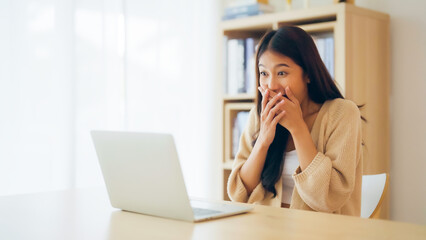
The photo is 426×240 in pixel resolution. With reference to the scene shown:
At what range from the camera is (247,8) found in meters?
3.19

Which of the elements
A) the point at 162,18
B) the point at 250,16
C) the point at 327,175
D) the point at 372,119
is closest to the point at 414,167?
the point at 372,119

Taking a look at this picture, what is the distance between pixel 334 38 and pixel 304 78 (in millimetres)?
926

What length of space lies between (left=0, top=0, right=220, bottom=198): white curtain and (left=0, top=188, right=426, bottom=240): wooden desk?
1124 mm

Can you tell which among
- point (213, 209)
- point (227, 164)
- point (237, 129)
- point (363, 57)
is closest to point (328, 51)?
point (363, 57)

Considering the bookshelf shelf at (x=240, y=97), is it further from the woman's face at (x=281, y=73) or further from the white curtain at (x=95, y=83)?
the woman's face at (x=281, y=73)

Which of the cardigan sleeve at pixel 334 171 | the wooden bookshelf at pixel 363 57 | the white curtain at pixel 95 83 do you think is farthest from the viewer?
the wooden bookshelf at pixel 363 57

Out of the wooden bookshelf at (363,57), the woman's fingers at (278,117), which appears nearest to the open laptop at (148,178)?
the woman's fingers at (278,117)

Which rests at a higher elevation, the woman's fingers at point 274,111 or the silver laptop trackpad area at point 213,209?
the woman's fingers at point 274,111

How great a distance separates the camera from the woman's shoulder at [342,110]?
1837mm

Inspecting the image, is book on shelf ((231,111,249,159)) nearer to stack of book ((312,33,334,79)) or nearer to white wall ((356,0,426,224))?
stack of book ((312,33,334,79))

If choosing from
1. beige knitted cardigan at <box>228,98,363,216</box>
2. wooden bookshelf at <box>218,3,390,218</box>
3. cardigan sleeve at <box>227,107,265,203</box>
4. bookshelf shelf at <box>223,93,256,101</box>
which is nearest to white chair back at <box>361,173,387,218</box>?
beige knitted cardigan at <box>228,98,363,216</box>

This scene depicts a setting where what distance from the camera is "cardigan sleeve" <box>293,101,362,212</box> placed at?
1684 mm

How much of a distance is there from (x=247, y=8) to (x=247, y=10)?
0.01m

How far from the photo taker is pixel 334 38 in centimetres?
277
